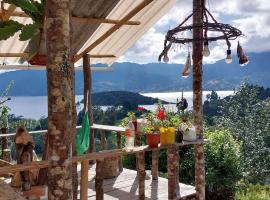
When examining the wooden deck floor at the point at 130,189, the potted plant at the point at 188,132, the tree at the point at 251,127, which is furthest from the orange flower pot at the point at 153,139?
the tree at the point at 251,127

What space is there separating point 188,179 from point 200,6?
6354 millimetres

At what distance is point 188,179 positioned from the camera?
37.8ft

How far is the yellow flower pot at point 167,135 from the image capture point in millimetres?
5445

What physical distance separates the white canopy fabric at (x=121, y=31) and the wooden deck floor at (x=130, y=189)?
263 centimetres

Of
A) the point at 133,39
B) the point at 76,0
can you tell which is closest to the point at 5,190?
the point at 76,0

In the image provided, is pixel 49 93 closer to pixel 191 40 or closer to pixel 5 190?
pixel 5 190

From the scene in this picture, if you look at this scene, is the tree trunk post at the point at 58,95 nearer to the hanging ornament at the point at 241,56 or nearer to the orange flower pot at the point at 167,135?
the orange flower pot at the point at 167,135

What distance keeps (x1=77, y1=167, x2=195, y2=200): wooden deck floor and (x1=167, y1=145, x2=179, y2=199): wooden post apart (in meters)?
0.29

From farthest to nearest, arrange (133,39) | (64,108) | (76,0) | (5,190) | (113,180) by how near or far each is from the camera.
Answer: (133,39) → (113,180) → (76,0) → (5,190) → (64,108)

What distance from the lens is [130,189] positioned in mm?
6652

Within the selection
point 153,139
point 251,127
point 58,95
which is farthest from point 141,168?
point 251,127

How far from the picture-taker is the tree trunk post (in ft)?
8.80

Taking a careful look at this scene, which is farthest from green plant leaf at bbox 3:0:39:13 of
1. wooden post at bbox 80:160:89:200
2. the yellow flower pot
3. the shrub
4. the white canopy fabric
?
the shrub

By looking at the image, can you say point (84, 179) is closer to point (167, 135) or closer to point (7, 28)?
point (167, 135)
